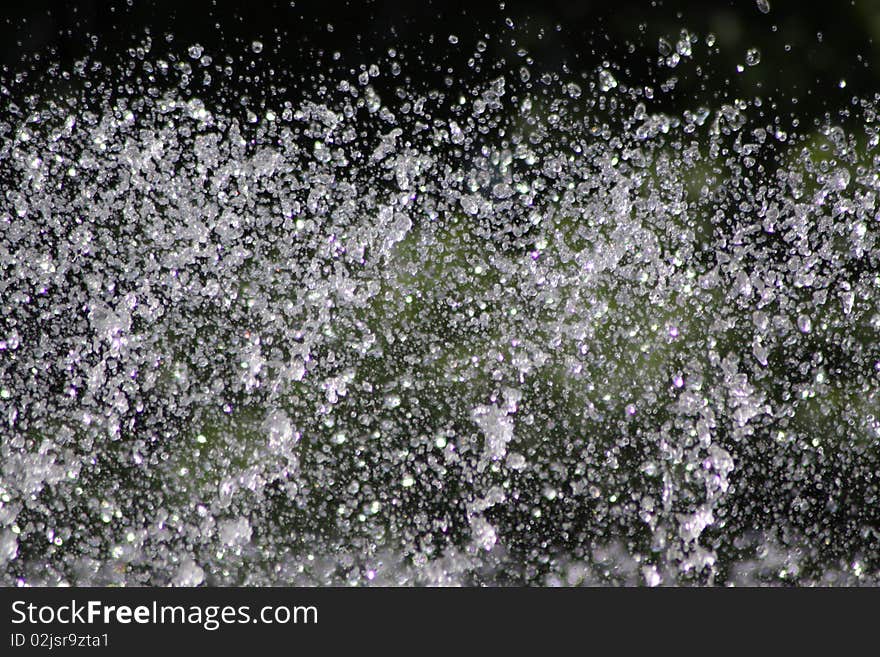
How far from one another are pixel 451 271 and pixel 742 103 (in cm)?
165

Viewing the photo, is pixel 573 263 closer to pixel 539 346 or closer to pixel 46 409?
pixel 539 346

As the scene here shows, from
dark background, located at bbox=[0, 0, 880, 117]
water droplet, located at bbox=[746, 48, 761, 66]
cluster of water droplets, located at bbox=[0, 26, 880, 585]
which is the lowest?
cluster of water droplets, located at bbox=[0, 26, 880, 585]

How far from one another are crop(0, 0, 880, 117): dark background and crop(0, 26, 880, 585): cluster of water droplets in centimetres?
44

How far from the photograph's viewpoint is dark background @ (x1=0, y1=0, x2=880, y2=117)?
4.08 meters

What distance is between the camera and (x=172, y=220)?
10.2 ft

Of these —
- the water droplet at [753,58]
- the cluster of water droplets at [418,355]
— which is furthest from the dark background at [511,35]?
the cluster of water droplets at [418,355]

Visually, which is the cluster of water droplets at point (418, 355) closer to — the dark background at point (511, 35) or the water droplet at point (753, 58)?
the dark background at point (511, 35)

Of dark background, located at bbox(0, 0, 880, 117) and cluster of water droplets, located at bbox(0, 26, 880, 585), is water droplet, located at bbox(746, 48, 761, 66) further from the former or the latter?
cluster of water droplets, located at bbox(0, 26, 880, 585)

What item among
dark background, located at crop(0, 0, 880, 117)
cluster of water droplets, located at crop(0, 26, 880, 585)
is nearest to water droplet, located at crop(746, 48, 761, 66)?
dark background, located at crop(0, 0, 880, 117)

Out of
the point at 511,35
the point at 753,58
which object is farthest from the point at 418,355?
the point at 753,58

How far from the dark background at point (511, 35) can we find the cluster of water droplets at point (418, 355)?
44 cm

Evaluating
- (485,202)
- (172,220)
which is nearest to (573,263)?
(485,202)

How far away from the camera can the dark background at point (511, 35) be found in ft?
13.4
